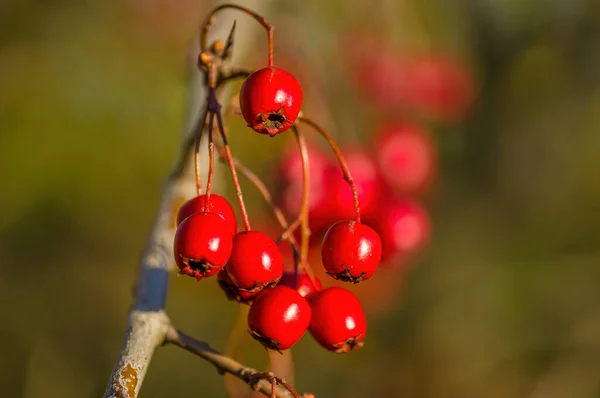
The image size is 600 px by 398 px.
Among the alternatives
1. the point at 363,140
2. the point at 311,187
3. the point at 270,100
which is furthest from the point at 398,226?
the point at 363,140

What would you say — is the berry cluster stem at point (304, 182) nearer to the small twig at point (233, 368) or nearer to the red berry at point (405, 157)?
the small twig at point (233, 368)

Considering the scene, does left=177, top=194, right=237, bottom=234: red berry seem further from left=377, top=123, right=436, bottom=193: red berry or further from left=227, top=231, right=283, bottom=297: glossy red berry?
left=377, top=123, right=436, bottom=193: red berry

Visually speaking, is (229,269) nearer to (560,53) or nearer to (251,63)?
(251,63)

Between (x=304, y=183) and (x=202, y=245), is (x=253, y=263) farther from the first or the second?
(x=304, y=183)

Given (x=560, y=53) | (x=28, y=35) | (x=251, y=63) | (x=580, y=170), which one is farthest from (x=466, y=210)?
(x=28, y=35)

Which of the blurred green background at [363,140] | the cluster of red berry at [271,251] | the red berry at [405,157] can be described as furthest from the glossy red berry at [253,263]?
the blurred green background at [363,140]
